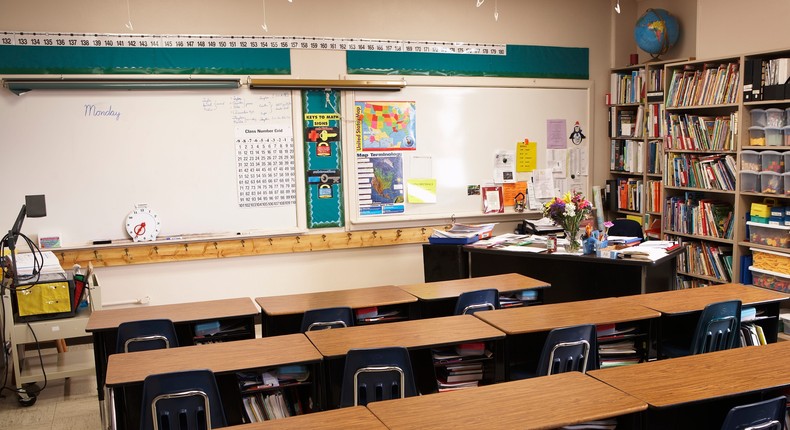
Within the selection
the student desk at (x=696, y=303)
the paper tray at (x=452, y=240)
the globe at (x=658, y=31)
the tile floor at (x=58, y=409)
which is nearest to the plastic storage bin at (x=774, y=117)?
the globe at (x=658, y=31)

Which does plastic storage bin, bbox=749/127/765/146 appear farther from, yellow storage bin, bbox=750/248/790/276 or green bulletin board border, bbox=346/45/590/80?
green bulletin board border, bbox=346/45/590/80

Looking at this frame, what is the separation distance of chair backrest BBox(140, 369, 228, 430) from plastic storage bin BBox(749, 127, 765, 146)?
16.5 ft

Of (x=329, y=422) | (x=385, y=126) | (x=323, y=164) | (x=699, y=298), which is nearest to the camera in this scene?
(x=329, y=422)

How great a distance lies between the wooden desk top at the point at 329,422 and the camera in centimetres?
250

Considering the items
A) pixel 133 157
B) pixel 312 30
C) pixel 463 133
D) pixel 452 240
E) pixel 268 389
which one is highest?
pixel 312 30

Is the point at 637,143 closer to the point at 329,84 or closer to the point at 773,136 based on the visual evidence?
the point at 773,136

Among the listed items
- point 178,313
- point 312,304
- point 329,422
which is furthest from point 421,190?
point 329,422

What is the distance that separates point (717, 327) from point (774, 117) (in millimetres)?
2827

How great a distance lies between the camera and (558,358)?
11.8 ft

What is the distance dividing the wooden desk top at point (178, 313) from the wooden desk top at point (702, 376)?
2269mm

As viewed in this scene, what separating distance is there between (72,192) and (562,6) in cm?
512

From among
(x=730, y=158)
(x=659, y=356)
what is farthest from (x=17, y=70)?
(x=730, y=158)

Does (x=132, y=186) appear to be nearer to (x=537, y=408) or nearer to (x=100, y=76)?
(x=100, y=76)

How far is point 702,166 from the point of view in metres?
6.65
